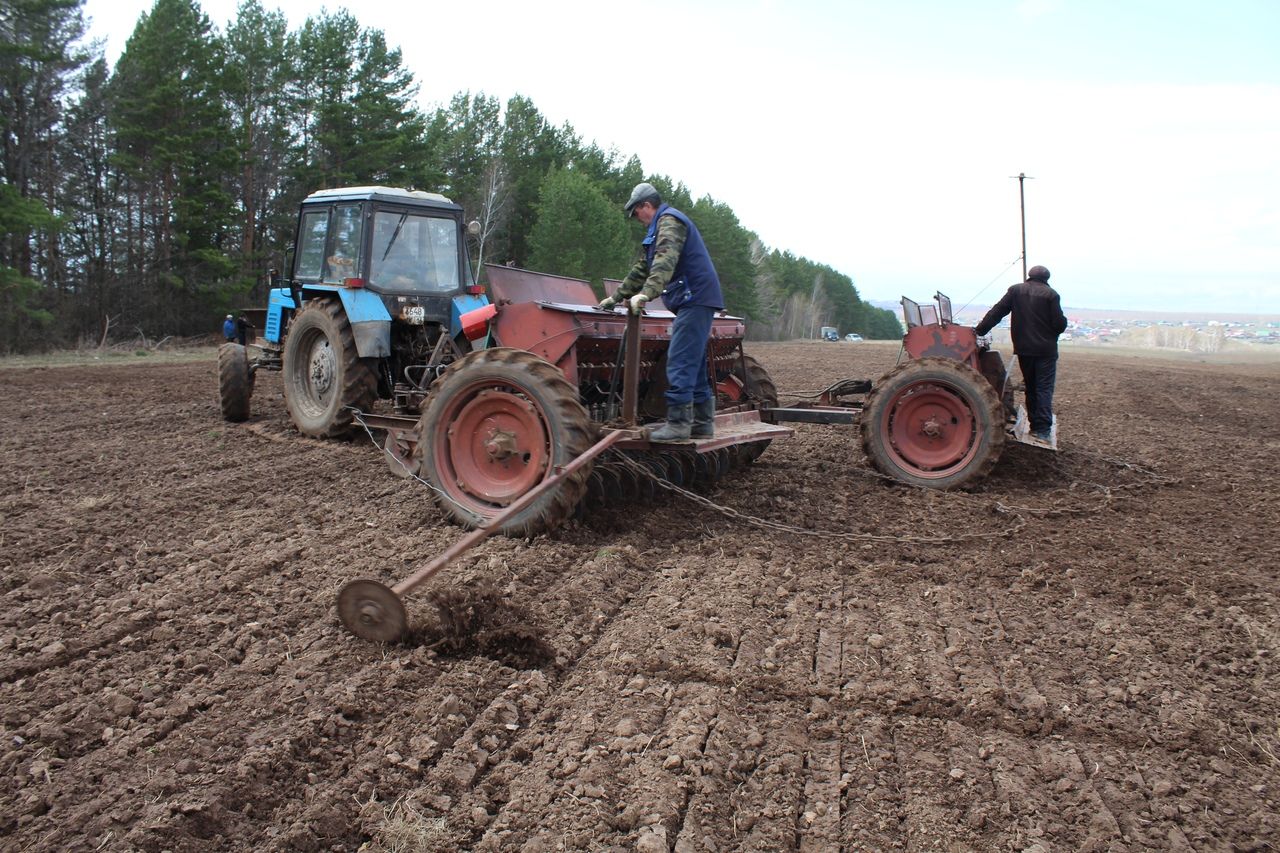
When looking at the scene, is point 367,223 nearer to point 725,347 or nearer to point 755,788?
point 725,347

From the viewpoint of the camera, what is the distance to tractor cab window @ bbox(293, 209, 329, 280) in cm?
873

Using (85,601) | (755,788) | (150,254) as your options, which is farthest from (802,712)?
(150,254)

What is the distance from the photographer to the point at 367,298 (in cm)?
811

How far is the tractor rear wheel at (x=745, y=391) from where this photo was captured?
305 inches

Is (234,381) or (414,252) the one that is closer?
(414,252)

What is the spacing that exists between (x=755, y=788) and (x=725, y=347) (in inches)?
196

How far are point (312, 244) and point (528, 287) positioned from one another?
321 centimetres

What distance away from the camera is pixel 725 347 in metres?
7.49

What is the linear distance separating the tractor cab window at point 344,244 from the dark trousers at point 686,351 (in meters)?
3.79

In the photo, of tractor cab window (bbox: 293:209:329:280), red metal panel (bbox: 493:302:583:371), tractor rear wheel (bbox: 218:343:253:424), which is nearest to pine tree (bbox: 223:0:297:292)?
tractor rear wheel (bbox: 218:343:253:424)

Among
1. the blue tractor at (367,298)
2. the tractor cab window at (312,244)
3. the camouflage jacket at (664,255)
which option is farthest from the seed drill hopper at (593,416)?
the tractor cab window at (312,244)

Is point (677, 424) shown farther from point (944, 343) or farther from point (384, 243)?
point (384, 243)

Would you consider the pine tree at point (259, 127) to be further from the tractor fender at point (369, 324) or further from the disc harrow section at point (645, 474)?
the disc harrow section at point (645, 474)

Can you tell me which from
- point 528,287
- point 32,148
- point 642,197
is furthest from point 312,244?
point 32,148
